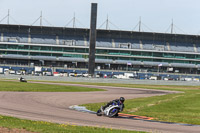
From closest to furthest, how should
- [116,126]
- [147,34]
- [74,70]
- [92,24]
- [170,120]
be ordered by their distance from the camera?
[116,126]
[170,120]
[92,24]
[74,70]
[147,34]

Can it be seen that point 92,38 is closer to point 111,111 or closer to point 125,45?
point 125,45

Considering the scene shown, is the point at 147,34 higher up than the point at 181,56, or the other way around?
the point at 147,34

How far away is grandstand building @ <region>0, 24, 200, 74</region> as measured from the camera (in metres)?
131

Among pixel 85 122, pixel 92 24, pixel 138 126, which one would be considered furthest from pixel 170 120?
pixel 92 24

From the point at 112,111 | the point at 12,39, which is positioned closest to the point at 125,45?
the point at 12,39

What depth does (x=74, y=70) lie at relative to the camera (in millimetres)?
128125

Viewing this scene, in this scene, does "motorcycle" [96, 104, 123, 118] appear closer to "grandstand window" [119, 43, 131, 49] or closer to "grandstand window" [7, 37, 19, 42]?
"grandstand window" [119, 43, 131, 49]

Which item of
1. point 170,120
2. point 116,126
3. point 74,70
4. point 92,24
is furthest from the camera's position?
point 74,70

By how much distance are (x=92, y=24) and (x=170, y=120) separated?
97154 millimetres

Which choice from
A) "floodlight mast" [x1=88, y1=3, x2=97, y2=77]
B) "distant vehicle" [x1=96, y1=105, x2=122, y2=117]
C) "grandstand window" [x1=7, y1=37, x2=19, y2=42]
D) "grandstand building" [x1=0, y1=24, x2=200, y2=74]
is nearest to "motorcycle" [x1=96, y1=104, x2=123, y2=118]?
"distant vehicle" [x1=96, y1=105, x2=122, y2=117]

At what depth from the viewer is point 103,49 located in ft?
434

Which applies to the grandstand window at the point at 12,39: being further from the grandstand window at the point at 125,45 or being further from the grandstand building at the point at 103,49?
the grandstand window at the point at 125,45

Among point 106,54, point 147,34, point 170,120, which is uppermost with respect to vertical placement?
point 147,34

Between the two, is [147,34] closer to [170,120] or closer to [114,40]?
[114,40]
